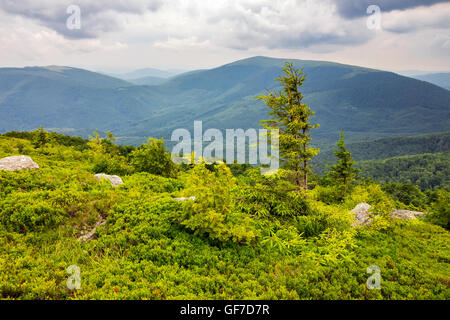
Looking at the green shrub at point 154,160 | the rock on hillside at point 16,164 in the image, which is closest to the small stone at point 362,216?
the green shrub at point 154,160

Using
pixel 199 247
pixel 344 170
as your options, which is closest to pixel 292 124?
pixel 199 247

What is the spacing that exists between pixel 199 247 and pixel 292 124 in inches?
299

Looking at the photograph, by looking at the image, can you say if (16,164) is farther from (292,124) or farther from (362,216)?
(362,216)

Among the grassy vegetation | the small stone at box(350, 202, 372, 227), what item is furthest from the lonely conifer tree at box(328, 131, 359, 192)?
the grassy vegetation

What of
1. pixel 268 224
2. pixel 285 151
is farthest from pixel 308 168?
pixel 268 224

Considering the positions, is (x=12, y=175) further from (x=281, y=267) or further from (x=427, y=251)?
(x=427, y=251)

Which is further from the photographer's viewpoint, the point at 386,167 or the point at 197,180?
the point at 386,167

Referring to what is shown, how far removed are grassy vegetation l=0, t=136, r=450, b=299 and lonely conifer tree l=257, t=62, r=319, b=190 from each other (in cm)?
219

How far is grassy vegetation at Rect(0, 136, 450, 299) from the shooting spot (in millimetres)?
5969

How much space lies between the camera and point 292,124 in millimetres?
11742

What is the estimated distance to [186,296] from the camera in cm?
552

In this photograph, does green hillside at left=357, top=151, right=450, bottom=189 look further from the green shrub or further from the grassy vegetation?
the grassy vegetation

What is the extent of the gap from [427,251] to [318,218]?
5.21 m

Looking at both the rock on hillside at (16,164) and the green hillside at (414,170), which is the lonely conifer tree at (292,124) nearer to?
the rock on hillside at (16,164)
